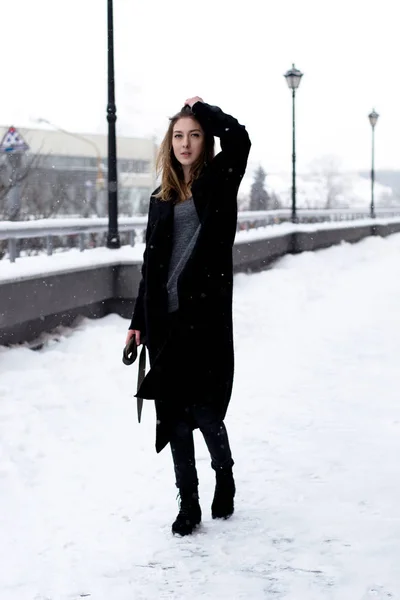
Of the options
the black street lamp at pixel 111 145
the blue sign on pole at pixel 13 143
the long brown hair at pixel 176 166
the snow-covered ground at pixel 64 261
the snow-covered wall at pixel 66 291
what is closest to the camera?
the long brown hair at pixel 176 166

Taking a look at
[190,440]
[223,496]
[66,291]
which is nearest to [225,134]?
[190,440]

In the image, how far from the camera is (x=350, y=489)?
461cm

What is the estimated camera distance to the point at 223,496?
4152mm

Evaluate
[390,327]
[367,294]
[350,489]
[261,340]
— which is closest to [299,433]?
[350,489]

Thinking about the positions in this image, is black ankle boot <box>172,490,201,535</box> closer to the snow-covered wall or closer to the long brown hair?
the long brown hair

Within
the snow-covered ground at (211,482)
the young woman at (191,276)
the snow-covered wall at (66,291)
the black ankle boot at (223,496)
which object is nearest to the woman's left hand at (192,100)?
the young woman at (191,276)

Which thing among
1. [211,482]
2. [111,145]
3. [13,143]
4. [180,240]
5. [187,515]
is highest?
[13,143]

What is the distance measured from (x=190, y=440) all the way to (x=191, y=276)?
2.54 ft

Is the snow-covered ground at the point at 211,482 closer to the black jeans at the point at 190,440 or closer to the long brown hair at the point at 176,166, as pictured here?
the black jeans at the point at 190,440

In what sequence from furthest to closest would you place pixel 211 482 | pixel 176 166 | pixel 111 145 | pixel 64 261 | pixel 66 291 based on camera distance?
pixel 111 145
pixel 64 261
pixel 66 291
pixel 211 482
pixel 176 166

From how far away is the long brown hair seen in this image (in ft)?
12.8

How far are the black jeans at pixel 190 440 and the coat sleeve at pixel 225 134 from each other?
3.50 ft

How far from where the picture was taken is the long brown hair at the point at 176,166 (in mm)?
3900

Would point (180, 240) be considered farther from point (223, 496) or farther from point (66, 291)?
point (66, 291)
